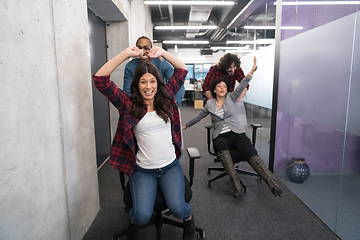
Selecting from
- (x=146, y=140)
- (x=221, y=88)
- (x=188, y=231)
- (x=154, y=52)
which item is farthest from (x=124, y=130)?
(x=221, y=88)

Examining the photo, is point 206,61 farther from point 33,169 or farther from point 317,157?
point 33,169

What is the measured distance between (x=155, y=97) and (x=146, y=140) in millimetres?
342

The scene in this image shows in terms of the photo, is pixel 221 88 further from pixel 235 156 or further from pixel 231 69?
pixel 235 156

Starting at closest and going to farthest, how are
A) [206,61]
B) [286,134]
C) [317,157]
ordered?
[317,157] → [286,134] → [206,61]

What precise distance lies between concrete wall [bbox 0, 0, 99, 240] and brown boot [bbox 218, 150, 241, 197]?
1328mm

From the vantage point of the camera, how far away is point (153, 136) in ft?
5.00

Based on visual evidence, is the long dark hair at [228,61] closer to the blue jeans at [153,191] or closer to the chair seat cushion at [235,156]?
the chair seat cushion at [235,156]

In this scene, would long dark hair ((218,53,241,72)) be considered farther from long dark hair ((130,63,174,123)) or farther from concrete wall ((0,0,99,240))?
concrete wall ((0,0,99,240))

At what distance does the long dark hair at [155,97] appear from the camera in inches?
61.6

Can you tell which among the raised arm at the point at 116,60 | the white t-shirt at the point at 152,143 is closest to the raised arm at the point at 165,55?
the raised arm at the point at 116,60

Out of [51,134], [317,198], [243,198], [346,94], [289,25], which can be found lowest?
[243,198]

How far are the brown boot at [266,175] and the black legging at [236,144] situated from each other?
0.09m

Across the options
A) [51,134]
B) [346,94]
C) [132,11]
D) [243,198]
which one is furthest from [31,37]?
[132,11]

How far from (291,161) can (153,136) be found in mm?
1726
